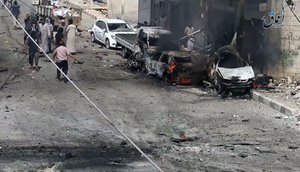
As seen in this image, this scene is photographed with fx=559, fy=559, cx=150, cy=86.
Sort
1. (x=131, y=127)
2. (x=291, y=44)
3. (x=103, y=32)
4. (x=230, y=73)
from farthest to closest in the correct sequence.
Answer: (x=103, y=32) → (x=291, y=44) → (x=230, y=73) → (x=131, y=127)

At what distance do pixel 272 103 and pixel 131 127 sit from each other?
5058 millimetres

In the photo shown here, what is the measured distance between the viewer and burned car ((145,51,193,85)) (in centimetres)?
1906

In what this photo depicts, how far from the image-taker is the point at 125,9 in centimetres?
3947

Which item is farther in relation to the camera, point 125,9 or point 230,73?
point 125,9

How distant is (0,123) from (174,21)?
18259 mm

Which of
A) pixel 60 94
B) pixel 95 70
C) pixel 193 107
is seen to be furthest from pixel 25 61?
pixel 193 107

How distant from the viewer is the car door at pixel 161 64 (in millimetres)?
19516

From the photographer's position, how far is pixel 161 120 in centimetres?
1428

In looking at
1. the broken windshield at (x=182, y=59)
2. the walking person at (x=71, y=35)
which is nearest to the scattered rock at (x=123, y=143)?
the broken windshield at (x=182, y=59)

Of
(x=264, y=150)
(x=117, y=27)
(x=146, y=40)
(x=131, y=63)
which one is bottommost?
(x=264, y=150)

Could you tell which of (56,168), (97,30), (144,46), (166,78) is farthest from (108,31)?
(56,168)

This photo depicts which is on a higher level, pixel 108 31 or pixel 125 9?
pixel 125 9

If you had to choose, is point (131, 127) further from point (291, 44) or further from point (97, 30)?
point (97, 30)

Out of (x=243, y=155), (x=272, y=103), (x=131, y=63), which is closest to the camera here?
(x=243, y=155)
